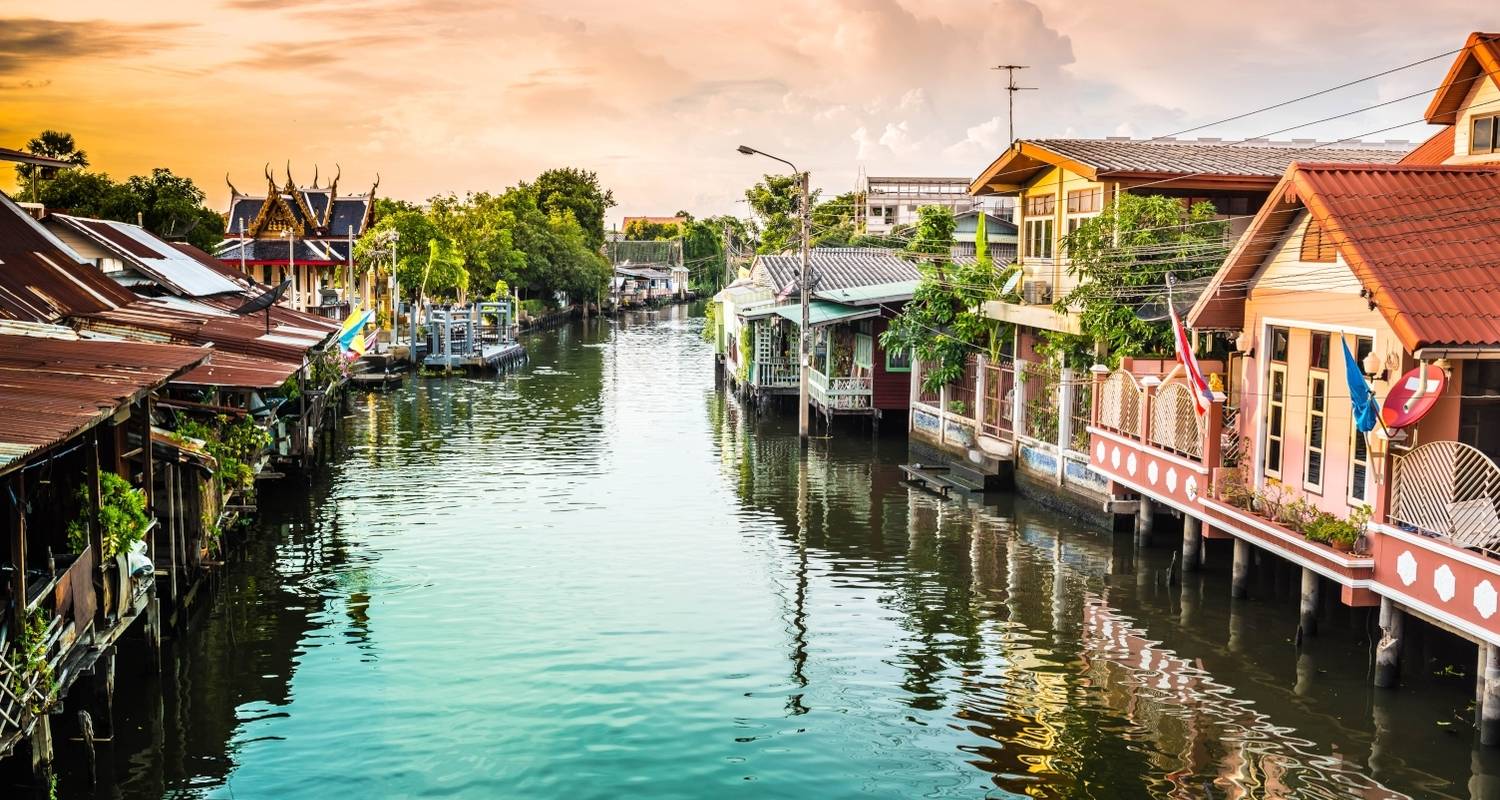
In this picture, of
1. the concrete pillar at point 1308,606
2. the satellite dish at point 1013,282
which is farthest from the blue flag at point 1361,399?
the satellite dish at point 1013,282

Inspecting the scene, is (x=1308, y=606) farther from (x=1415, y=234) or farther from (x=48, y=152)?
(x=48, y=152)

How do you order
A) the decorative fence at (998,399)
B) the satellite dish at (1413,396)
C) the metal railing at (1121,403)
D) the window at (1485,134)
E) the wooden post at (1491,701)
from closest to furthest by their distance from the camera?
the wooden post at (1491,701) → the satellite dish at (1413,396) → the window at (1485,134) → the metal railing at (1121,403) → the decorative fence at (998,399)

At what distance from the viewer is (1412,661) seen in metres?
16.7

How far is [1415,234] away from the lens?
54.7ft

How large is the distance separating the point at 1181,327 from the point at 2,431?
15.5 meters

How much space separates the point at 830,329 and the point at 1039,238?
10108 millimetres

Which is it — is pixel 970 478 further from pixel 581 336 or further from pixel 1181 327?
pixel 581 336

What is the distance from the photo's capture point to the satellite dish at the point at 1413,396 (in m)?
15.0

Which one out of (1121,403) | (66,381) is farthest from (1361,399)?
(66,381)

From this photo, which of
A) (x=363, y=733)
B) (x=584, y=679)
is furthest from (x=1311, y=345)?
(x=363, y=733)

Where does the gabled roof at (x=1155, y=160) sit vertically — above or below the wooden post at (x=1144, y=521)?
above

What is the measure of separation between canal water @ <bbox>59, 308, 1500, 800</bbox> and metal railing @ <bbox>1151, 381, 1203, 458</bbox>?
2.26m

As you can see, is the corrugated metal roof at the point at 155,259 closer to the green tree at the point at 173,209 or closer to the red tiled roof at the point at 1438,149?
the green tree at the point at 173,209

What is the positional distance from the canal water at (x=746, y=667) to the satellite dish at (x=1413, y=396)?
3.24m
